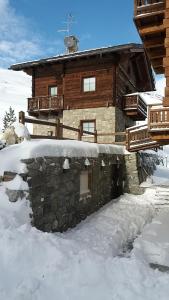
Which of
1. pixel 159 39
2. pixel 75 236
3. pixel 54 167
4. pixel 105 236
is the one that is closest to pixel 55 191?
pixel 54 167

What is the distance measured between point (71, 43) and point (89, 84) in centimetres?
596

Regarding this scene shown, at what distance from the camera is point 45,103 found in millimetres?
21188

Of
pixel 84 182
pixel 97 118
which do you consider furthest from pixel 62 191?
pixel 97 118

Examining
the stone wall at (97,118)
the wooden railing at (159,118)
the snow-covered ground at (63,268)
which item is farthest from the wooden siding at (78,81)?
the snow-covered ground at (63,268)

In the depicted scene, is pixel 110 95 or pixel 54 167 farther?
pixel 110 95

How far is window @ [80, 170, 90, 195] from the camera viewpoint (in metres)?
11.6

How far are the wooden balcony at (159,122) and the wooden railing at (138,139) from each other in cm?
561

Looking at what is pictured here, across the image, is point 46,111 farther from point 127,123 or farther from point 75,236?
point 75,236

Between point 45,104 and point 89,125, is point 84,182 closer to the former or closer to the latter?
point 89,125

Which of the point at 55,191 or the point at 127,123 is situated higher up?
the point at 127,123

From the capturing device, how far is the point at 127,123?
22359mm

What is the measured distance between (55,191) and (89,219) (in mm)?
2799

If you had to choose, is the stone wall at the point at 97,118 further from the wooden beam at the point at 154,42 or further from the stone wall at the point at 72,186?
the wooden beam at the point at 154,42

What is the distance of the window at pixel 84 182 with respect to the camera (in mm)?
11617
